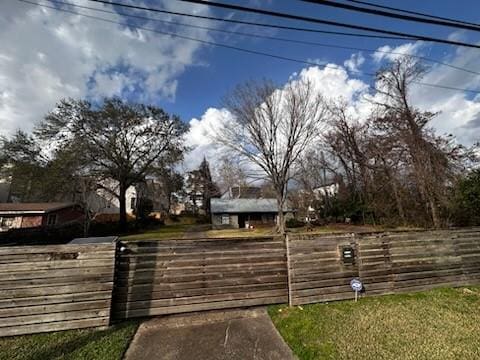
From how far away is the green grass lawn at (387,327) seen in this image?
3.12m

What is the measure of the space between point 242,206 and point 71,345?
27.3m

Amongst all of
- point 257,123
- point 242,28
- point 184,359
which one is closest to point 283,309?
point 184,359

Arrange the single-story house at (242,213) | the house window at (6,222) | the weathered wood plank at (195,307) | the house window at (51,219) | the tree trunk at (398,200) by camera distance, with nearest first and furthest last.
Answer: the weathered wood plank at (195,307), the tree trunk at (398,200), the house window at (6,222), the house window at (51,219), the single-story house at (242,213)

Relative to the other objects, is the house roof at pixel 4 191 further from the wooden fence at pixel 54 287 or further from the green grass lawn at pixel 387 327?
the green grass lawn at pixel 387 327

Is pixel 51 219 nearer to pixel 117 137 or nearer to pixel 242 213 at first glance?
pixel 117 137

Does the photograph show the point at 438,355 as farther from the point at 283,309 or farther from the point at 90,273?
the point at 90,273

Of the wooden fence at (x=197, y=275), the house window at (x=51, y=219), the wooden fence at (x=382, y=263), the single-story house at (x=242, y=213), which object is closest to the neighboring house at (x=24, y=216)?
the house window at (x=51, y=219)

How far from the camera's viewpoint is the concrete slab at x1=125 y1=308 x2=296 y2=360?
3.15m

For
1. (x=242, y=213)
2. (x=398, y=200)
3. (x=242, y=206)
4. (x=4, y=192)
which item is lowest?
(x=398, y=200)

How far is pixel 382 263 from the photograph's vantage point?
5.11 meters

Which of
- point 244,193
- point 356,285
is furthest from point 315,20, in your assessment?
point 244,193

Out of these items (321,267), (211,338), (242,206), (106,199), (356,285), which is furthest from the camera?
(106,199)

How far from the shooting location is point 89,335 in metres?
3.60

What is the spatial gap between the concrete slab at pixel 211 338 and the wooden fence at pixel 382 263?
109 centimetres
